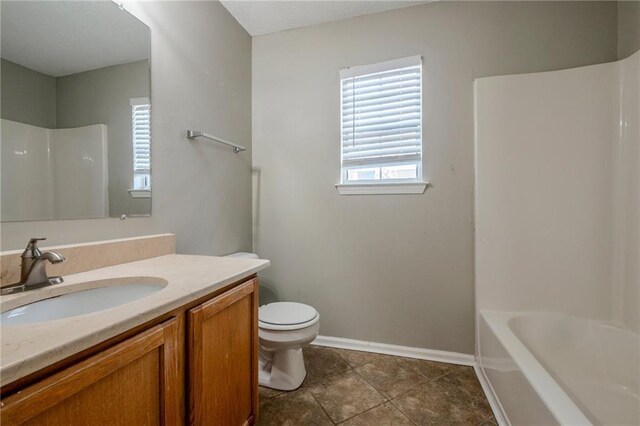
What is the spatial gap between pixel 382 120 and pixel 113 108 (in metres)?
1.57

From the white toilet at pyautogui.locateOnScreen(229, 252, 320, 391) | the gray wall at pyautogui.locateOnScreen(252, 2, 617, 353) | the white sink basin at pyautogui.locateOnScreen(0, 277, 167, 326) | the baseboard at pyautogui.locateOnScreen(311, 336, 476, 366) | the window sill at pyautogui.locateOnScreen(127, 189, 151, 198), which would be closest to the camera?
the white sink basin at pyautogui.locateOnScreen(0, 277, 167, 326)

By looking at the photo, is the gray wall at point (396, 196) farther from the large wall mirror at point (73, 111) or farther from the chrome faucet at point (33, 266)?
the chrome faucet at point (33, 266)

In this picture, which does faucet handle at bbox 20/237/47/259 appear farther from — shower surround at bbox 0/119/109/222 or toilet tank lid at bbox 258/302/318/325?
toilet tank lid at bbox 258/302/318/325

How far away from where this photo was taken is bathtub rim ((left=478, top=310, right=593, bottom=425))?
0.86 m

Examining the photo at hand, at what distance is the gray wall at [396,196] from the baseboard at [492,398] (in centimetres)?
20

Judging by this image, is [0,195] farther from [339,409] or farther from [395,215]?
[395,215]

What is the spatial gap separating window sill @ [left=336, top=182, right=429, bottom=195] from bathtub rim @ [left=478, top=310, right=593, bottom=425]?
86cm

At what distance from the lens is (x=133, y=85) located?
1283 mm

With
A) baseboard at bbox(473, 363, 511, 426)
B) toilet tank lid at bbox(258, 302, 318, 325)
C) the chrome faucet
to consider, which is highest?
the chrome faucet

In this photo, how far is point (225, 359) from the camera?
3.31 ft

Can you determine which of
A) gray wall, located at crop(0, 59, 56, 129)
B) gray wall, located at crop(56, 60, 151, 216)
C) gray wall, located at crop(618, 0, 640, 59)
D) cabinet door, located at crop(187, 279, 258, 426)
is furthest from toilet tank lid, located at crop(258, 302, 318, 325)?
gray wall, located at crop(618, 0, 640, 59)

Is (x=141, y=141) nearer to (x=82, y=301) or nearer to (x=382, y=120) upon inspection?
(x=82, y=301)

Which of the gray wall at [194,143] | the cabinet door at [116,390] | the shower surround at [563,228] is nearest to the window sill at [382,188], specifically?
the shower surround at [563,228]

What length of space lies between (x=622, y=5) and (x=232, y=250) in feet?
9.23
